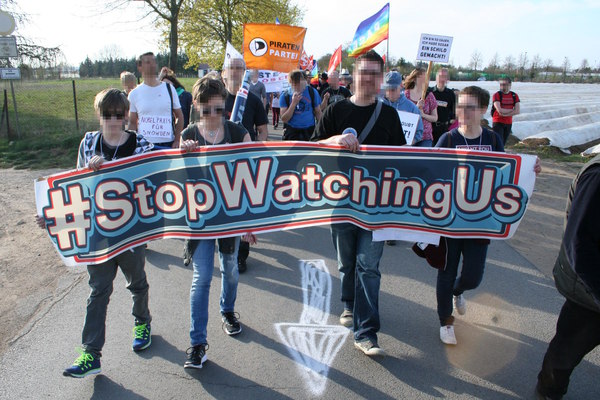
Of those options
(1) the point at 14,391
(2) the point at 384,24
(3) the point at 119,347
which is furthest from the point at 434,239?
(2) the point at 384,24

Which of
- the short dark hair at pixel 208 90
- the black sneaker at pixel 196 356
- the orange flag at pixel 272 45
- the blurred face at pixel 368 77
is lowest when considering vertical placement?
the black sneaker at pixel 196 356

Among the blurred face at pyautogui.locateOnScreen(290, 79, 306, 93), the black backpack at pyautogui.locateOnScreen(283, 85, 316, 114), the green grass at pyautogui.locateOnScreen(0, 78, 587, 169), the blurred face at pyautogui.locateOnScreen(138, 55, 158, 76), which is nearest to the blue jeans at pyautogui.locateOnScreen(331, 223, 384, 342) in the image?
the blurred face at pyautogui.locateOnScreen(138, 55, 158, 76)

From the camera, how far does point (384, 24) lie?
7.25 meters

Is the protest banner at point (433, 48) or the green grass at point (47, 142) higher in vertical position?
the protest banner at point (433, 48)

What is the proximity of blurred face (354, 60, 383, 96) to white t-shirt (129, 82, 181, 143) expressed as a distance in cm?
271

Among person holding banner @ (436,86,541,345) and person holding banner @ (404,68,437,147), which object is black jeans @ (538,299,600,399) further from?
person holding banner @ (404,68,437,147)

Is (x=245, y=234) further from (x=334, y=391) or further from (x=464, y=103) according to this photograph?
(x=464, y=103)

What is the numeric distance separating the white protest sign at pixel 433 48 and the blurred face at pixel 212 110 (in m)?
4.62

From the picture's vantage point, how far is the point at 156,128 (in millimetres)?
5016

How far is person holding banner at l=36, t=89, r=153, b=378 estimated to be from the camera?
2895 millimetres

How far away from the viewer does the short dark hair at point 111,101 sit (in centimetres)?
288

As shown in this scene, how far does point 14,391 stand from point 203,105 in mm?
2227

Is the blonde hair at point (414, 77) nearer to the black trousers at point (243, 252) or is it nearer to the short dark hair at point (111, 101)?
the black trousers at point (243, 252)

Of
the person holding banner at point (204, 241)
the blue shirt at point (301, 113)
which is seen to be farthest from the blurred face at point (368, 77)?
the blue shirt at point (301, 113)
